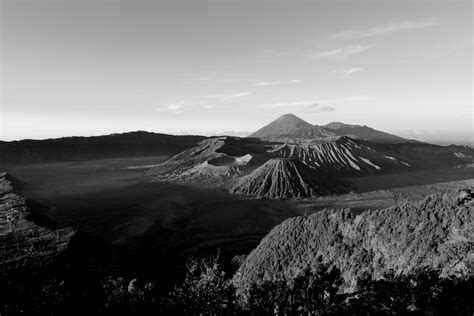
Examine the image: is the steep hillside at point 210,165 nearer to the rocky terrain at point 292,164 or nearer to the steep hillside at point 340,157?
the rocky terrain at point 292,164

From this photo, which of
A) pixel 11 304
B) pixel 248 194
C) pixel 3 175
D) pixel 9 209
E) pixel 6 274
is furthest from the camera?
pixel 3 175

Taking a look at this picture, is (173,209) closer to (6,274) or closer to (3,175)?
(6,274)

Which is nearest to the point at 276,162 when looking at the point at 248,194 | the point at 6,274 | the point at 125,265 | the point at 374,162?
the point at 248,194

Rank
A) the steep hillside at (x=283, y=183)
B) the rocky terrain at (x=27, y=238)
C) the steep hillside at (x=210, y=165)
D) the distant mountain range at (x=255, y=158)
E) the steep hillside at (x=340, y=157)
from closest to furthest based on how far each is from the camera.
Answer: the rocky terrain at (x=27, y=238) < the steep hillside at (x=283, y=183) < the distant mountain range at (x=255, y=158) < the steep hillside at (x=210, y=165) < the steep hillside at (x=340, y=157)

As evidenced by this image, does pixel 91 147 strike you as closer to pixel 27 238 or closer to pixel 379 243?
pixel 27 238

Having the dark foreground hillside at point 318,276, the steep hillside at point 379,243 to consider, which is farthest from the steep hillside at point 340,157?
the dark foreground hillside at point 318,276

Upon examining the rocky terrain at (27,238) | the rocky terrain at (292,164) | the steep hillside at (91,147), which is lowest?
the rocky terrain at (27,238)
